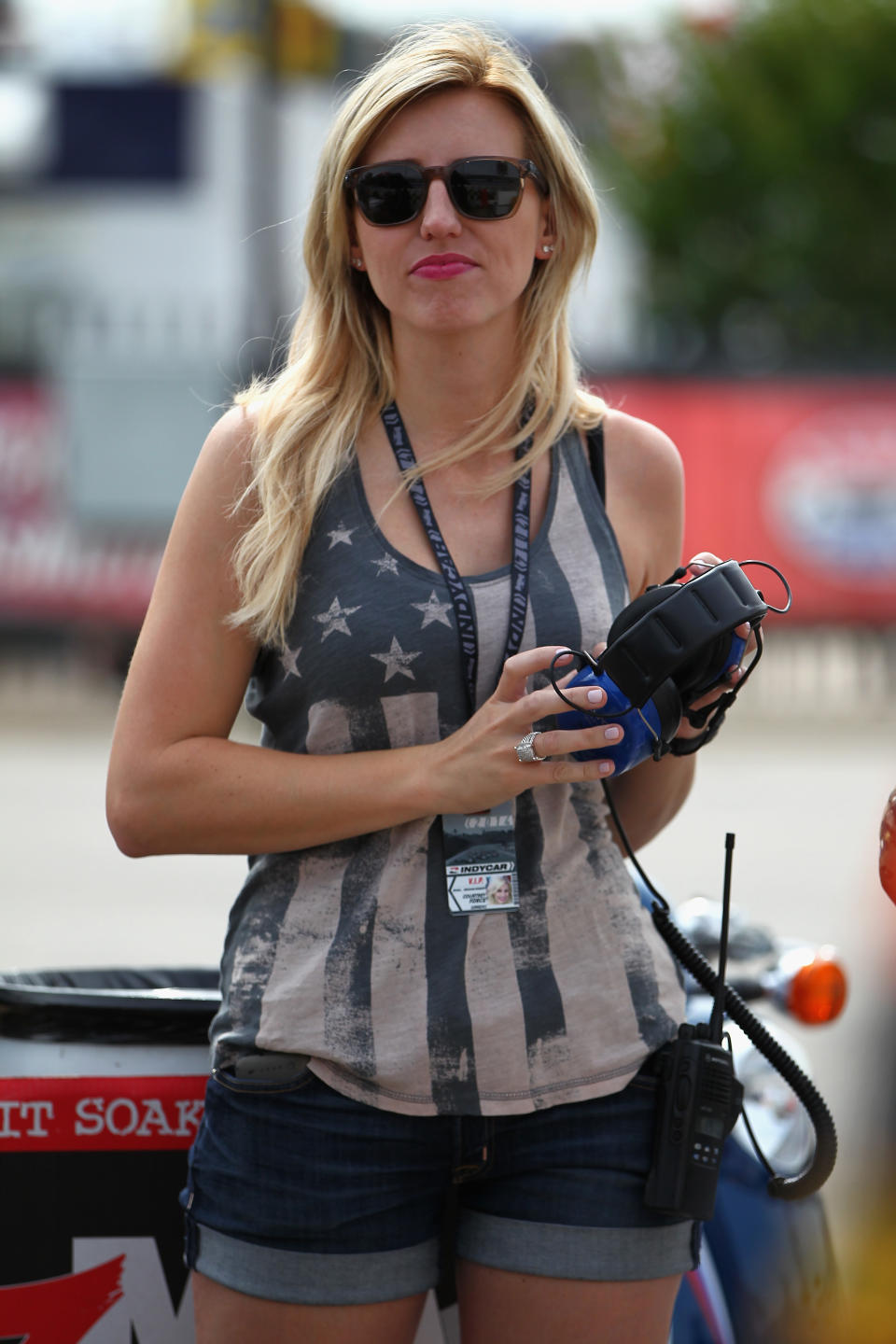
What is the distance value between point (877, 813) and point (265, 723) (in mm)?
8006

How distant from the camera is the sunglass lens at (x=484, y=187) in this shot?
6.10 feet

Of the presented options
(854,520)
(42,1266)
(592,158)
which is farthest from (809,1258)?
(592,158)

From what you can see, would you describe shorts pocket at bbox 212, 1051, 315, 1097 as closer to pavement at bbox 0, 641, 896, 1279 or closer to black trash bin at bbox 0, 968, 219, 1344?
black trash bin at bbox 0, 968, 219, 1344

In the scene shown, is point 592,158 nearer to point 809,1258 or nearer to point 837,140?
point 837,140

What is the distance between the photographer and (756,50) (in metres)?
24.4

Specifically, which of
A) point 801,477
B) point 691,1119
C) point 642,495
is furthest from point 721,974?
point 801,477

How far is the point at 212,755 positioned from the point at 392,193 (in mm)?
653

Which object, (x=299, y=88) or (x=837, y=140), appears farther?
(x=299, y=88)

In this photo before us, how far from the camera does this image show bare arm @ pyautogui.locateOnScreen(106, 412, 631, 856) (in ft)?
5.81

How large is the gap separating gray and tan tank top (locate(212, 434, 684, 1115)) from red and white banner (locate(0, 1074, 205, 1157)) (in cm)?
26

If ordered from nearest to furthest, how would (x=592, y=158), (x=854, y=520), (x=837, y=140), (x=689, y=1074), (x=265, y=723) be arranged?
(x=689, y=1074) < (x=265, y=723) < (x=854, y=520) < (x=837, y=140) < (x=592, y=158)

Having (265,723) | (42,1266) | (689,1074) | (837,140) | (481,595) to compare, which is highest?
(837,140)

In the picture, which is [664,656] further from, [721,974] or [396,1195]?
[396,1195]

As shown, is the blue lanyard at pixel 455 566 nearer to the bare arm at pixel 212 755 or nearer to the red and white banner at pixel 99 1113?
the bare arm at pixel 212 755
